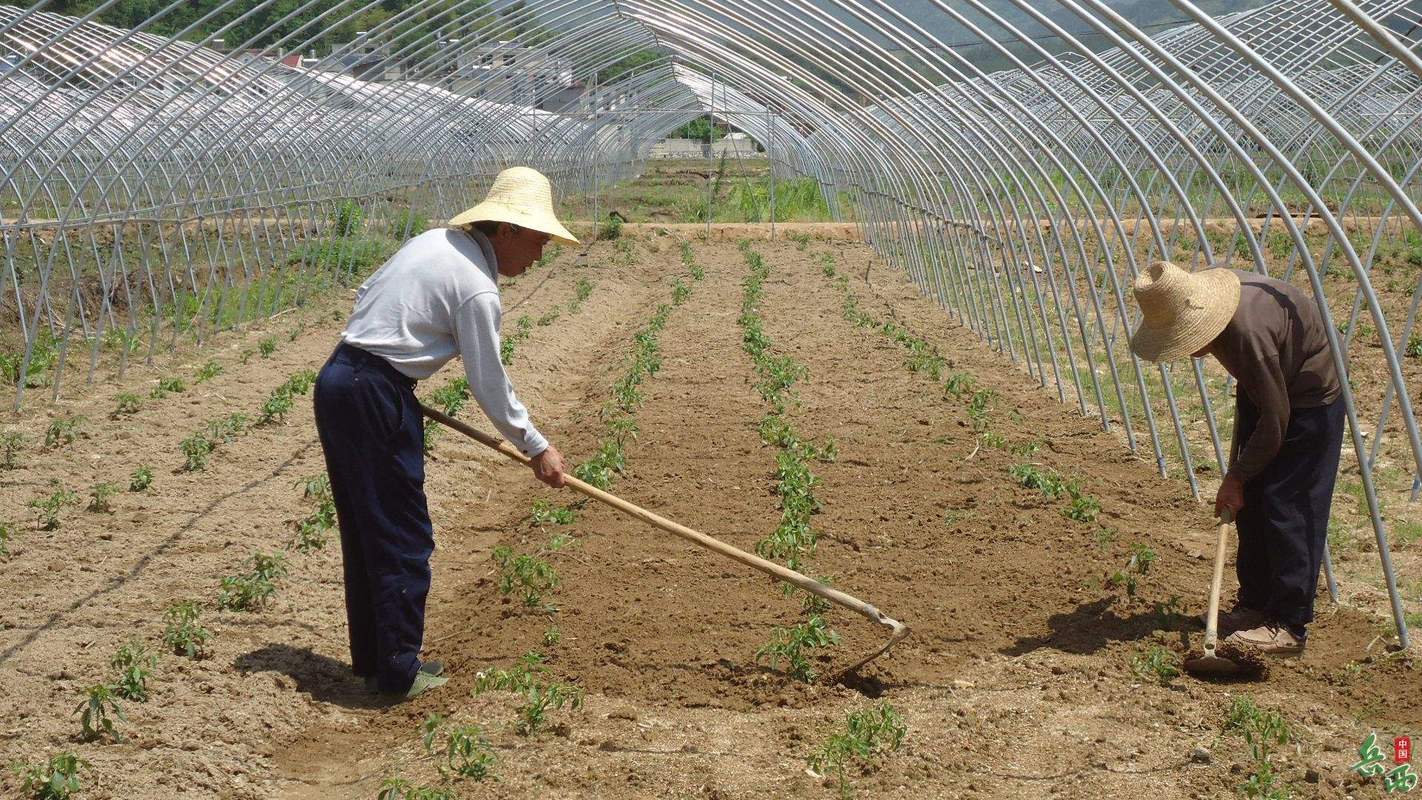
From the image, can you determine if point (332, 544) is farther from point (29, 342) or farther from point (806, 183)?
point (806, 183)

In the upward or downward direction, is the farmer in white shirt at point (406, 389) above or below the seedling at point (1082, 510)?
above

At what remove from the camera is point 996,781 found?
395 centimetres

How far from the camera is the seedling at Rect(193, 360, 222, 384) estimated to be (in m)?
10.8

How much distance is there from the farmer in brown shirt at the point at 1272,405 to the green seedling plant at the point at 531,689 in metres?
2.29

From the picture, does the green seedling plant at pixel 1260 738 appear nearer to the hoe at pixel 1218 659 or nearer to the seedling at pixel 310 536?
the hoe at pixel 1218 659

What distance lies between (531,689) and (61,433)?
18.4ft

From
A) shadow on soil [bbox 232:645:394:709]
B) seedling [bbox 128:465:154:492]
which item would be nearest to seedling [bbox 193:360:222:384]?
seedling [bbox 128:465:154:492]

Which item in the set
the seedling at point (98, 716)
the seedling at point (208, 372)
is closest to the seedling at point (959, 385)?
the seedling at point (208, 372)

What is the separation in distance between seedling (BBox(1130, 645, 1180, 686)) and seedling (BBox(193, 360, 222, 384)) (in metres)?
8.19

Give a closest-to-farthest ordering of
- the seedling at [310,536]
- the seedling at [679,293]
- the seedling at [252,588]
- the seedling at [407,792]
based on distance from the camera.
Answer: the seedling at [407,792] → the seedling at [252,588] → the seedling at [310,536] → the seedling at [679,293]

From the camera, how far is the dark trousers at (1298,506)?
190 inches

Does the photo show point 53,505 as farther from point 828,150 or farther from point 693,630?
point 828,150

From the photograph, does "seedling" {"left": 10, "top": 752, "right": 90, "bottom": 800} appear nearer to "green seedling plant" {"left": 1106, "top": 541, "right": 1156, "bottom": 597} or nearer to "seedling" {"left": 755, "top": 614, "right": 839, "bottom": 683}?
"seedling" {"left": 755, "top": 614, "right": 839, "bottom": 683}

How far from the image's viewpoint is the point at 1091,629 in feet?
17.3
